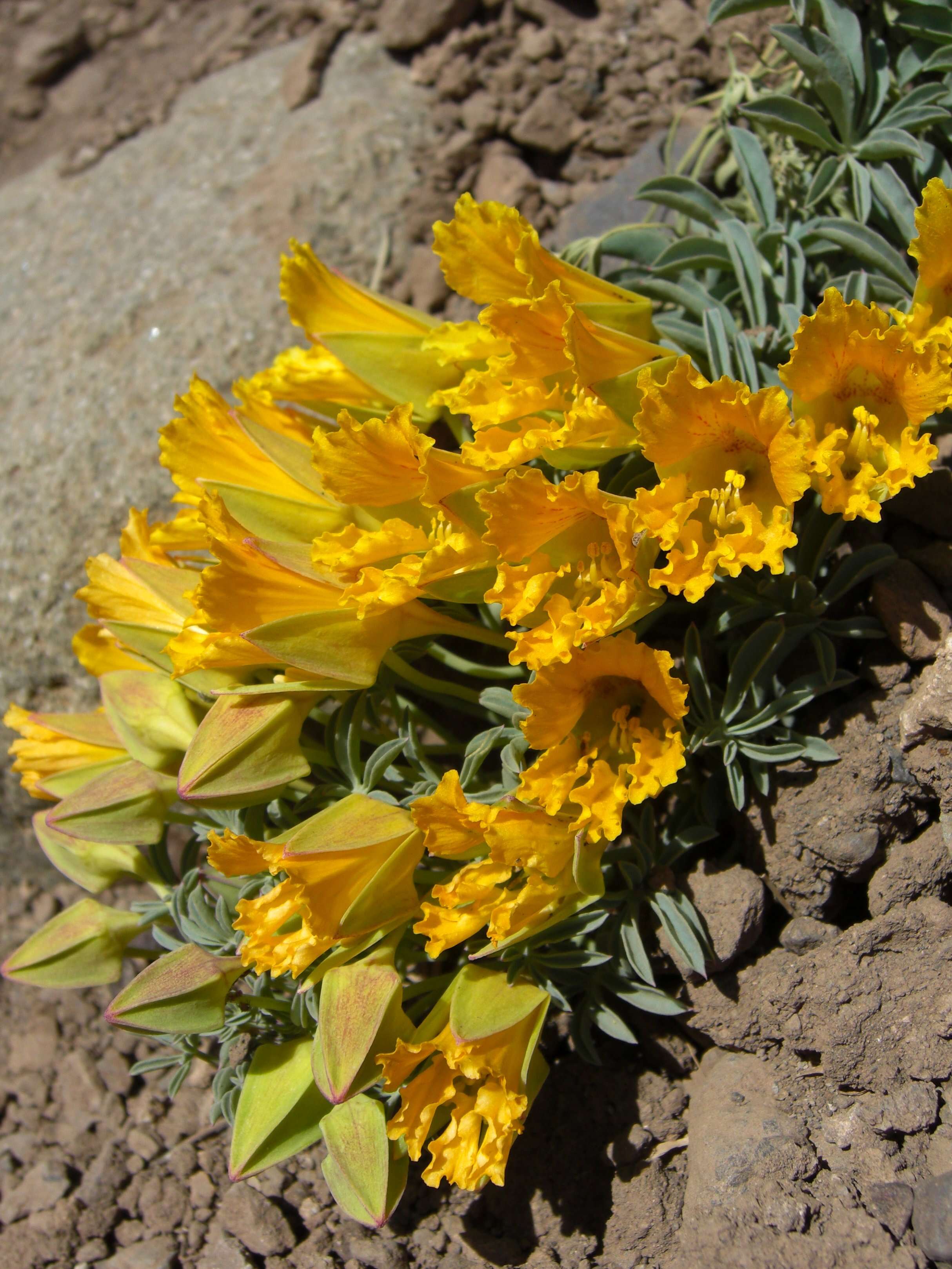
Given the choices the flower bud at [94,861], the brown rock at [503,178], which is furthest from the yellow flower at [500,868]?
the brown rock at [503,178]

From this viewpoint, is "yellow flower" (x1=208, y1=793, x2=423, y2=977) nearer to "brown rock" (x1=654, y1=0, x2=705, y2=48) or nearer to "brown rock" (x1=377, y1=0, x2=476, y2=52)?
"brown rock" (x1=654, y1=0, x2=705, y2=48)

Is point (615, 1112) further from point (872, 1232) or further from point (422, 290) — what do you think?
point (422, 290)

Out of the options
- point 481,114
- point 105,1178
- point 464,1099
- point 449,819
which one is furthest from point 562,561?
point 481,114

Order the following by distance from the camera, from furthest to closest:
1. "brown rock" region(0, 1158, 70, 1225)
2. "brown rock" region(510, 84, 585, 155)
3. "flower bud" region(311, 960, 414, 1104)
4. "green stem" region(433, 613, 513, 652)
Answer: "brown rock" region(510, 84, 585, 155) → "brown rock" region(0, 1158, 70, 1225) → "green stem" region(433, 613, 513, 652) → "flower bud" region(311, 960, 414, 1104)

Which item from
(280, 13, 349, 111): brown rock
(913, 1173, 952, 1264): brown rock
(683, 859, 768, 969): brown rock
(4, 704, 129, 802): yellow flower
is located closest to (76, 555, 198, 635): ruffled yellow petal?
(4, 704, 129, 802): yellow flower

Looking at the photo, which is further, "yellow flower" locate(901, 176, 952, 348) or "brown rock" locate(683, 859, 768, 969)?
"brown rock" locate(683, 859, 768, 969)

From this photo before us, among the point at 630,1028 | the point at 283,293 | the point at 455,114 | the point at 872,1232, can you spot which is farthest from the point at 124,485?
the point at 872,1232

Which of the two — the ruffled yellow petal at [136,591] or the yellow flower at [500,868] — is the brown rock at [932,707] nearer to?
the yellow flower at [500,868]
